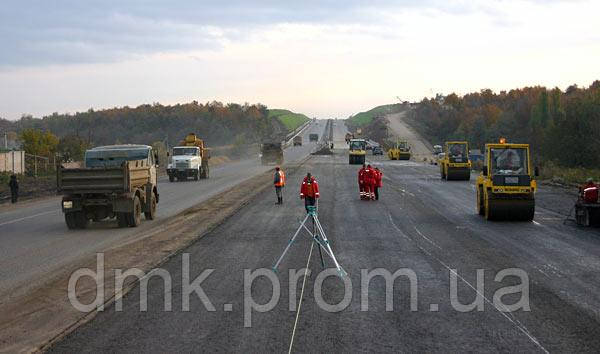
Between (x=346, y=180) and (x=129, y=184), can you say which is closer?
(x=129, y=184)

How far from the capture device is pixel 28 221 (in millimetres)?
25781

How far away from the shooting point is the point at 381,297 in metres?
12.0

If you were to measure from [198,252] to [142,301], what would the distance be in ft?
17.9

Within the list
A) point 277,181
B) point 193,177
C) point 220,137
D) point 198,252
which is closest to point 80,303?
point 198,252

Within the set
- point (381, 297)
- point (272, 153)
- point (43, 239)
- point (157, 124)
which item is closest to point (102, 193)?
point (43, 239)

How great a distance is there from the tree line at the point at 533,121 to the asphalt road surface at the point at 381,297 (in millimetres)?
40300

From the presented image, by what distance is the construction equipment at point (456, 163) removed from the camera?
46219 mm

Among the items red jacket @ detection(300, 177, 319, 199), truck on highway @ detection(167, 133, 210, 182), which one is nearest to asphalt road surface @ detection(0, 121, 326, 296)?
red jacket @ detection(300, 177, 319, 199)

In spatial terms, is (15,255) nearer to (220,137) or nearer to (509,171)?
(509,171)

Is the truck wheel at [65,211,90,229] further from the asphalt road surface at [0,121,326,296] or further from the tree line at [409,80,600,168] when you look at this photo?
the tree line at [409,80,600,168]

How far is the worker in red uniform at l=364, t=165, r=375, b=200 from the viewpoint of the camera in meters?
32.0

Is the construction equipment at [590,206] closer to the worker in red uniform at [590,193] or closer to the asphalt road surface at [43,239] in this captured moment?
the worker in red uniform at [590,193]

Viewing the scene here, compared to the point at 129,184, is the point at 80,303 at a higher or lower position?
lower

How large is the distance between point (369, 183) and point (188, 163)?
70.2ft
